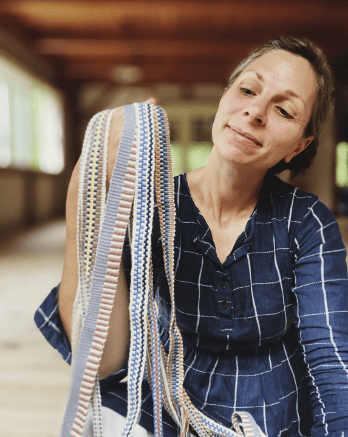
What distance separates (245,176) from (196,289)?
0.79ft

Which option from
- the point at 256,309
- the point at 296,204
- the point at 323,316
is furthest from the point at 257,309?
the point at 296,204

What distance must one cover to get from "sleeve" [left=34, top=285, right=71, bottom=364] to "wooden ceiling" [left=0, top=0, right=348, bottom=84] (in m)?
5.54

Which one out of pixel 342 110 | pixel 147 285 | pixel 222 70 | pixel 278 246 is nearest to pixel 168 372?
pixel 147 285

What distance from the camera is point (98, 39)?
707 centimetres

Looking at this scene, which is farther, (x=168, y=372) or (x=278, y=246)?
(x=278, y=246)

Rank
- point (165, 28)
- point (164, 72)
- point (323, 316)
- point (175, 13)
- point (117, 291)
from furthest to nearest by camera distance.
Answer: point (164, 72)
point (165, 28)
point (175, 13)
point (323, 316)
point (117, 291)

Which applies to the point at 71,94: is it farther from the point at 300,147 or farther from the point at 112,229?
the point at 112,229

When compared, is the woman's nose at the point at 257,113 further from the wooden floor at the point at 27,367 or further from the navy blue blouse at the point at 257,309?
the wooden floor at the point at 27,367

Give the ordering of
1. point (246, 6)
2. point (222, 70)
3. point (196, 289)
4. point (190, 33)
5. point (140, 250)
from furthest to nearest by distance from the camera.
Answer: point (222, 70)
point (190, 33)
point (246, 6)
point (196, 289)
point (140, 250)

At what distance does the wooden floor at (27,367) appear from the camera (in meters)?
1.56

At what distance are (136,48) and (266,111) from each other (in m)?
7.44

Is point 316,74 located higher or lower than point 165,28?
lower

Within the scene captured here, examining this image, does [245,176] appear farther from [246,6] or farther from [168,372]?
[246,6]

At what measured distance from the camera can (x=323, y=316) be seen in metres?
Answer: 0.76
